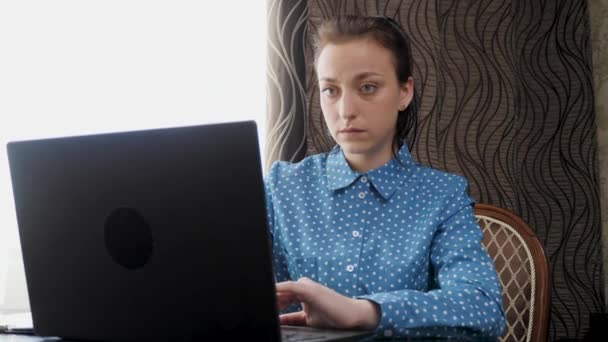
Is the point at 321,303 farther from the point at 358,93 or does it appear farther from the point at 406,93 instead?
the point at 406,93

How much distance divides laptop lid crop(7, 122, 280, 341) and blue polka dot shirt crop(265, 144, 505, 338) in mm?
513

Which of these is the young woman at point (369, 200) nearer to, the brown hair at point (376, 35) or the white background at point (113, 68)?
the brown hair at point (376, 35)

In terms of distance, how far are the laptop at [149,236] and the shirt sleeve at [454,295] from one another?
0.45 ft

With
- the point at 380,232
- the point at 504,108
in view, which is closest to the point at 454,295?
the point at 380,232

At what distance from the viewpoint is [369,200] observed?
1.54 meters

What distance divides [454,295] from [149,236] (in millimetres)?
543

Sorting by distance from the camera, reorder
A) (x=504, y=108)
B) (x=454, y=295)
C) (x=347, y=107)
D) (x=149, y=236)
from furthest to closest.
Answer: (x=504, y=108) < (x=347, y=107) < (x=454, y=295) < (x=149, y=236)

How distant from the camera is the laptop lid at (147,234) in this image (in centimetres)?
82

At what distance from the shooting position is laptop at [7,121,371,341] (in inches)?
32.3

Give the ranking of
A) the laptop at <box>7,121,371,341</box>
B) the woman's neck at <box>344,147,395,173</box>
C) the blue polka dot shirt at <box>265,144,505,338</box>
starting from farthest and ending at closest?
the woman's neck at <box>344,147,395,173</box> → the blue polka dot shirt at <box>265,144,505,338</box> → the laptop at <box>7,121,371,341</box>

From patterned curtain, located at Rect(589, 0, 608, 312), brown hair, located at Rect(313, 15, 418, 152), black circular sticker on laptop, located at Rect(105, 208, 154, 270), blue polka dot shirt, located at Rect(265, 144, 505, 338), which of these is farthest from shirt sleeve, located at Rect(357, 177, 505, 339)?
patterned curtain, located at Rect(589, 0, 608, 312)

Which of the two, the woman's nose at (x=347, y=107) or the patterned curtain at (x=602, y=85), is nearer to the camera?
→ the woman's nose at (x=347, y=107)

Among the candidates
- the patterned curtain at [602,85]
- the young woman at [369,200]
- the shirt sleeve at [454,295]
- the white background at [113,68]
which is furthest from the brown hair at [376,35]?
the patterned curtain at [602,85]

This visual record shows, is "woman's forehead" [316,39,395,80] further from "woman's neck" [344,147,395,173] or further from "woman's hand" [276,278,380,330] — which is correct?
"woman's hand" [276,278,380,330]
